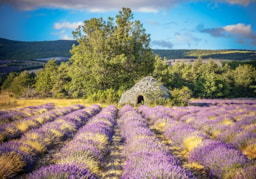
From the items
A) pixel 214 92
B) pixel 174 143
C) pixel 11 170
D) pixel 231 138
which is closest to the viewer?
pixel 11 170

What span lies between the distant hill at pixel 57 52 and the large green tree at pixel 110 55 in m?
109

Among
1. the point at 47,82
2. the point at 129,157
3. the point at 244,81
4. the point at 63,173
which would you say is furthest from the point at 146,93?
the point at 244,81

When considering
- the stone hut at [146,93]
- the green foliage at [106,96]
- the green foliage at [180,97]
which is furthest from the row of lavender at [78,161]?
the green foliage at [106,96]

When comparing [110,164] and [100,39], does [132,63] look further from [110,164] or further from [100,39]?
[110,164]

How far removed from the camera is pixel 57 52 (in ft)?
517

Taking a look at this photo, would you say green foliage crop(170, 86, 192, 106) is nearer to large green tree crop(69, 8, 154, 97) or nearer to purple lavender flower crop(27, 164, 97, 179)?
large green tree crop(69, 8, 154, 97)

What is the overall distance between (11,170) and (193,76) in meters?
55.7

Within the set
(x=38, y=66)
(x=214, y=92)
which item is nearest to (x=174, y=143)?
(x=214, y=92)

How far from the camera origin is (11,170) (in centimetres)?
350

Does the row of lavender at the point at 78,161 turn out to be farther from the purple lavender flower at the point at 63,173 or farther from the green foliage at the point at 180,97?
the green foliage at the point at 180,97

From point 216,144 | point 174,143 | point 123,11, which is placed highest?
point 123,11

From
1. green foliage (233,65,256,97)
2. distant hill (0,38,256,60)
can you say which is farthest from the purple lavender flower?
distant hill (0,38,256,60)

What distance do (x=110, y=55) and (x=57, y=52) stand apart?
146224mm

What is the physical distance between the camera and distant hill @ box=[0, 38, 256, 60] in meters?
125
